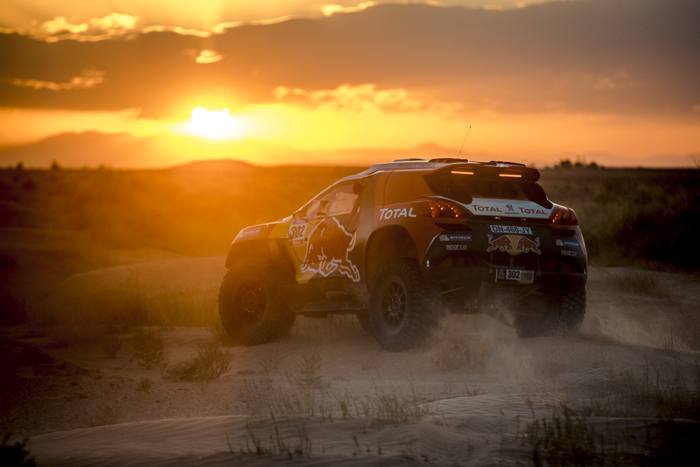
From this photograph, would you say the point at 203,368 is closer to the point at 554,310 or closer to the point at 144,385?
the point at 144,385

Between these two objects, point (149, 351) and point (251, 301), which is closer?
point (149, 351)

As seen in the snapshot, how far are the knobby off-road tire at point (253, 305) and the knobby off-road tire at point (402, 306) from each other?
2.03 metres

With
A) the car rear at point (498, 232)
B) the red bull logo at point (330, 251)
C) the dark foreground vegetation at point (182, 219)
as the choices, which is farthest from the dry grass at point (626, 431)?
the dark foreground vegetation at point (182, 219)

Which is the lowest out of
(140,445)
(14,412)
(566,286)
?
(14,412)

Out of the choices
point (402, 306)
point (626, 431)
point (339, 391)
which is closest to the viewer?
point (626, 431)

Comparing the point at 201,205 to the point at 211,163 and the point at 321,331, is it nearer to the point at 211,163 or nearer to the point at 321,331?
the point at 321,331

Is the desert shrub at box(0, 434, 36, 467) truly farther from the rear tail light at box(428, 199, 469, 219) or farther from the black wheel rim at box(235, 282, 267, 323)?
the black wheel rim at box(235, 282, 267, 323)

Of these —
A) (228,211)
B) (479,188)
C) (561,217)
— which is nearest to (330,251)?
(479,188)

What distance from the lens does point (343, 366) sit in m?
8.97

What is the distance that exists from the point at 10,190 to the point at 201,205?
42.2 feet

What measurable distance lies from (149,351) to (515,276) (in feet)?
17.7

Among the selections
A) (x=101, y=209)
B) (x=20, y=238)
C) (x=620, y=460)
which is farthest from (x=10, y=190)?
(x=620, y=460)

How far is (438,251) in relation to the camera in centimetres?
780

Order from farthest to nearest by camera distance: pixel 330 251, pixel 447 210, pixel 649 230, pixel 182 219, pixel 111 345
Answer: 1. pixel 182 219
2. pixel 649 230
3. pixel 111 345
4. pixel 330 251
5. pixel 447 210
